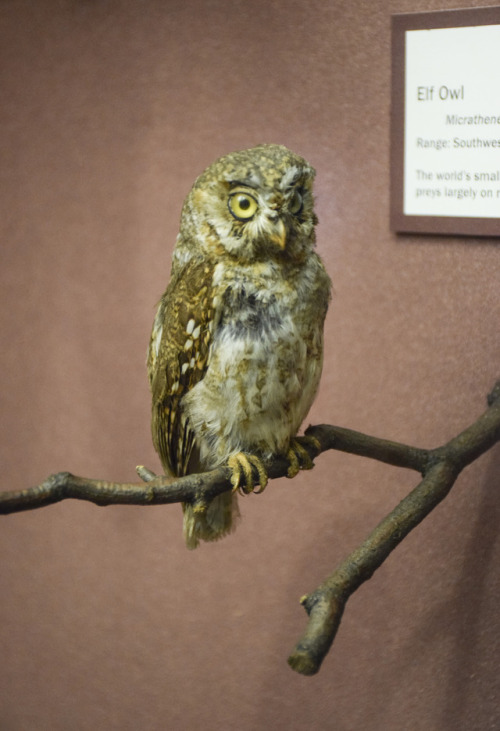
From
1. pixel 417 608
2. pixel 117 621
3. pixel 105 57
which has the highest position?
pixel 105 57

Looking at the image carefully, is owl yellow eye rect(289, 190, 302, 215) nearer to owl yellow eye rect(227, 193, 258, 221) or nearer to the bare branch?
owl yellow eye rect(227, 193, 258, 221)

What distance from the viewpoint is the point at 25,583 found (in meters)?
1.91

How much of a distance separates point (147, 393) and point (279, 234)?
77 cm

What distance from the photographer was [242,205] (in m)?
1.03

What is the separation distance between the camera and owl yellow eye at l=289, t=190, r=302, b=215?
3.39ft

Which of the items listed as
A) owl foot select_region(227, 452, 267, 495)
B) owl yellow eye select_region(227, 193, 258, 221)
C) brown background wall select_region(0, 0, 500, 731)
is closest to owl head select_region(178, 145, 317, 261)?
owl yellow eye select_region(227, 193, 258, 221)

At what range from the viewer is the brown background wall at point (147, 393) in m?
1.46

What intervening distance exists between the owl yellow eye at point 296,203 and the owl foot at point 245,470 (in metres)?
0.35

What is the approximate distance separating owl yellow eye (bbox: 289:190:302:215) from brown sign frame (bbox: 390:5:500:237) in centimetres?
42

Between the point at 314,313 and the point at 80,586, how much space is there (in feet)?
3.46

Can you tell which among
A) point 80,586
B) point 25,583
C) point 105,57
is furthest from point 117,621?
point 105,57

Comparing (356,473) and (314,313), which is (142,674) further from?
(314,313)

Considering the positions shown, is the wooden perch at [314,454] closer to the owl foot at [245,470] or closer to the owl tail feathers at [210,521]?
the owl foot at [245,470]

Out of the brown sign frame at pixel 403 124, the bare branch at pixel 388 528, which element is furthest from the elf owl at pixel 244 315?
the brown sign frame at pixel 403 124
